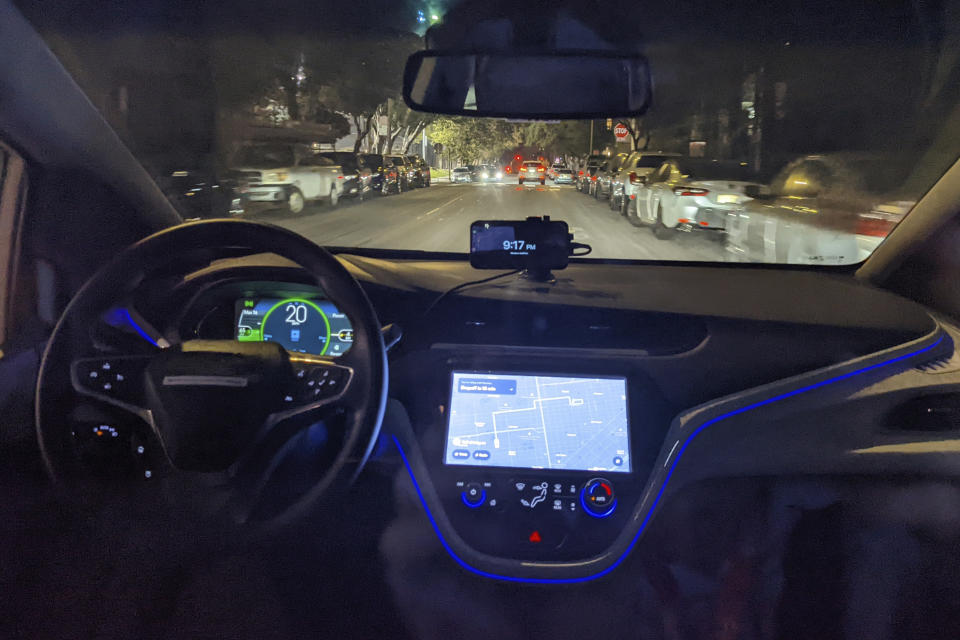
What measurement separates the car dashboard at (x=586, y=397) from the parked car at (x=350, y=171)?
8.15 ft

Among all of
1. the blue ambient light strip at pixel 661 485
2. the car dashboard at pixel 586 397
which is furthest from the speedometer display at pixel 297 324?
the blue ambient light strip at pixel 661 485

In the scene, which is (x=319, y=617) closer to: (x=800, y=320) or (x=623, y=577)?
(x=623, y=577)

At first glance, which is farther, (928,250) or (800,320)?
(928,250)

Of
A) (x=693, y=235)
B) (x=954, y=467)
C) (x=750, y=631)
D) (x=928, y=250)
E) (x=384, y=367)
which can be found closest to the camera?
(x=384, y=367)

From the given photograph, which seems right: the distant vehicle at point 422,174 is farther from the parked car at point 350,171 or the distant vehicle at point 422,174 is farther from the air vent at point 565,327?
the air vent at point 565,327

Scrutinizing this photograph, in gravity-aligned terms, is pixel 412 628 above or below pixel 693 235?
below

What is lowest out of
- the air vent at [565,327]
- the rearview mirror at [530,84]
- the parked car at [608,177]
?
the air vent at [565,327]

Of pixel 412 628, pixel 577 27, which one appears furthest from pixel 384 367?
pixel 577 27

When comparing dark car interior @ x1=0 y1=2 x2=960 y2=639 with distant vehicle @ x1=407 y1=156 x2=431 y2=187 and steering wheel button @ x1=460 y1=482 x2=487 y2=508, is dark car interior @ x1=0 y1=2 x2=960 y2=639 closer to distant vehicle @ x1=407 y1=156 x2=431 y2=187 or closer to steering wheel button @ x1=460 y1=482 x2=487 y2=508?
steering wheel button @ x1=460 y1=482 x2=487 y2=508

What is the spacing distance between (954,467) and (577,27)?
216 centimetres

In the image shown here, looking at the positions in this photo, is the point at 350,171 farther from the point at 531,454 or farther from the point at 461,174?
the point at 531,454

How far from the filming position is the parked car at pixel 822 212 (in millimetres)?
3715

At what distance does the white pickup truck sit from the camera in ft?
17.6

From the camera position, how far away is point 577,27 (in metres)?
2.86
